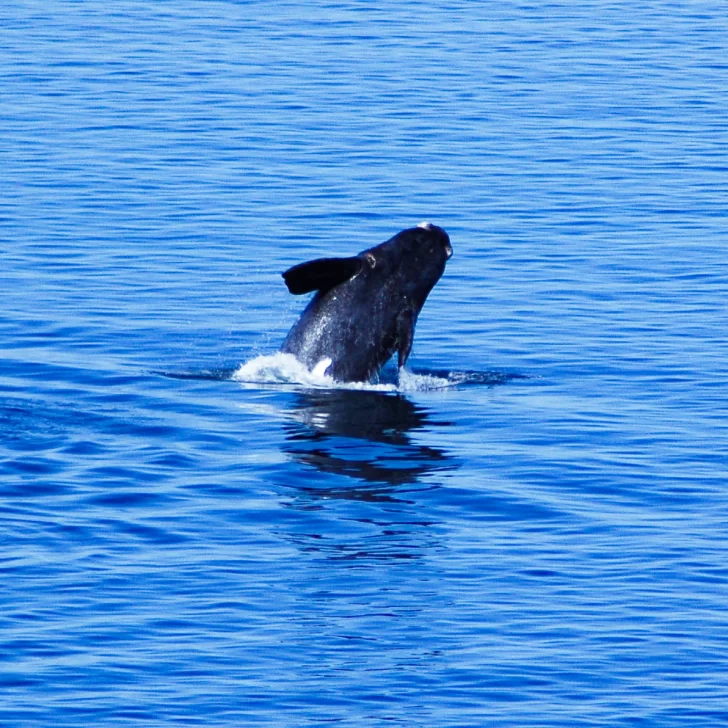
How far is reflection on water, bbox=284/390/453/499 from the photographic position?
2106 cm

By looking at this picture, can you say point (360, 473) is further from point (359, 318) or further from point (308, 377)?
point (359, 318)

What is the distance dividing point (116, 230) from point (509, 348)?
9614mm

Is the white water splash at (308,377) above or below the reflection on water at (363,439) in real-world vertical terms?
above

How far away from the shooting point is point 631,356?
88.4 feet

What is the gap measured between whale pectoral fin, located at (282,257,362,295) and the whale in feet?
0.05

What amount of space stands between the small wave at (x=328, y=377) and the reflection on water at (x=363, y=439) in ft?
1.17

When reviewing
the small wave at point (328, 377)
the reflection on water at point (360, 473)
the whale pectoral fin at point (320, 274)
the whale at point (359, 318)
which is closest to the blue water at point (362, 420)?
the reflection on water at point (360, 473)

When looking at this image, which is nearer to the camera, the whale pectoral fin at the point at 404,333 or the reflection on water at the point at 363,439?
the reflection on water at the point at 363,439

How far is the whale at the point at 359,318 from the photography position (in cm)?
2506

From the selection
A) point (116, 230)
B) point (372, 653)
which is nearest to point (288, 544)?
point (372, 653)

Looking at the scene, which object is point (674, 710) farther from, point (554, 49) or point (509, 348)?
point (554, 49)

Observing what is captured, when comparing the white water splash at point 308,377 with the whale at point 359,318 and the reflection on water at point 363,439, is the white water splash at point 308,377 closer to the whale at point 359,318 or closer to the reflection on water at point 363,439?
the whale at point 359,318

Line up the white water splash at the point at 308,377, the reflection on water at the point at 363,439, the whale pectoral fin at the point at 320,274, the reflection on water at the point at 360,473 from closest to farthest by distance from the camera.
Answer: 1. the reflection on water at the point at 360,473
2. the reflection on water at the point at 363,439
3. the whale pectoral fin at the point at 320,274
4. the white water splash at the point at 308,377

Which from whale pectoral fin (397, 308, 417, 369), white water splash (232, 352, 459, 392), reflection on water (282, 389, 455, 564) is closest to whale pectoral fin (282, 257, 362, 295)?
whale pectoral fin (397, 308, 417, 369)
